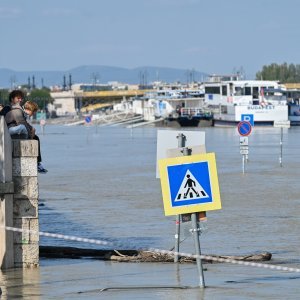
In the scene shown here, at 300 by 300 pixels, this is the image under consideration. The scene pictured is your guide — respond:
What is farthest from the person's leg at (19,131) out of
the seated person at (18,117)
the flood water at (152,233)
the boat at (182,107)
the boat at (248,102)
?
the boat at (182,107)

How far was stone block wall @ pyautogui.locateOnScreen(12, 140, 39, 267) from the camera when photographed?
14.0 metres

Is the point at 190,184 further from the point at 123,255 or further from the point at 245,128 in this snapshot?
the point at 245,128

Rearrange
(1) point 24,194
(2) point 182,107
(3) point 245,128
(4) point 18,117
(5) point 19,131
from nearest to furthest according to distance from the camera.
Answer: (1) point 24,194 < (5) point 19,131 < (4) point 18,117 < (3) point 245,128 < (2) point 182,107

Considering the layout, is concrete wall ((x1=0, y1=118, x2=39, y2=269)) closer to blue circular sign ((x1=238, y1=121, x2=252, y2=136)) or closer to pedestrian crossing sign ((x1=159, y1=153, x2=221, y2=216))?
pedestrian crossing sign ((x1=159, y1=153, x2=221, y2=216))

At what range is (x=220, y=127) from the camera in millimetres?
133625

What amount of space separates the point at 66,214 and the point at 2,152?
10.1 m

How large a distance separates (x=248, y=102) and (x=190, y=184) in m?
114

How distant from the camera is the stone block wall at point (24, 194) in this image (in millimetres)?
14023

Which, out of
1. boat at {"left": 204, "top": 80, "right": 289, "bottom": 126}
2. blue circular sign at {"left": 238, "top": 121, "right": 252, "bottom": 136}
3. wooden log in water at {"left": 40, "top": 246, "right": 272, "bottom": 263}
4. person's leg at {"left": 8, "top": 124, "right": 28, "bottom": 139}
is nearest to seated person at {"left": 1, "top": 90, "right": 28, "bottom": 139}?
person's leg at {"left": 8, "top": 124, "right": 28, "bottom": 139}

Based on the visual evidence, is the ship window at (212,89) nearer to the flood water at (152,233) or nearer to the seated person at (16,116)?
the flood water at (152,233)


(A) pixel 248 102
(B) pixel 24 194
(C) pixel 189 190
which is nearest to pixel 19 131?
(B) pixel 24 194

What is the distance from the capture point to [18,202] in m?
14.1

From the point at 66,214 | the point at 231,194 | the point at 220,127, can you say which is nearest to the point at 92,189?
the point at 231,194

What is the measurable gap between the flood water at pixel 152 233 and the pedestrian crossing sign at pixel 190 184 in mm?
869
